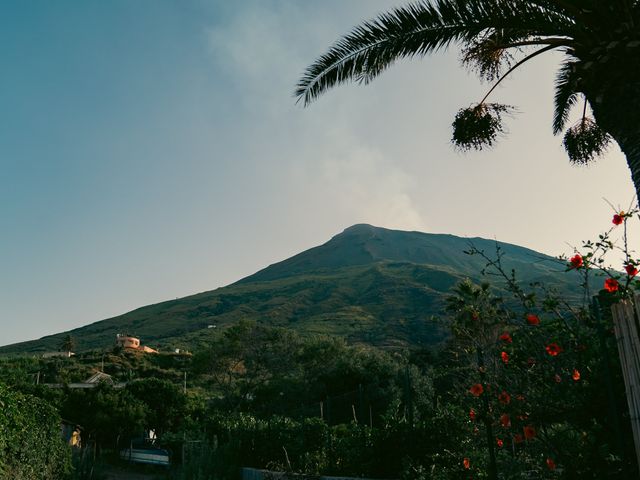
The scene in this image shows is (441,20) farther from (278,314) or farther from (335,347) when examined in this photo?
(278,314)

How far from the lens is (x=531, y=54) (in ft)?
19.6

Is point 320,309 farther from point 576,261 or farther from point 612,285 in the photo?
point 612,285

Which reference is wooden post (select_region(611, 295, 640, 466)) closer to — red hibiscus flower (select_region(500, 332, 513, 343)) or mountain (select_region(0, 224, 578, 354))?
red hibiscus flower (select_region(500, 332, 513, 343))

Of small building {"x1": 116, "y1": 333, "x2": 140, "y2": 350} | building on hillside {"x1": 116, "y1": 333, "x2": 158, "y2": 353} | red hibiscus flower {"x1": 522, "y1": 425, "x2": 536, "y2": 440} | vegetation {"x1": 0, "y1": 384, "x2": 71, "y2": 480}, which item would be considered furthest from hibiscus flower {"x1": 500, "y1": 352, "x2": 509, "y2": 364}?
small building {"x1": 116, "y1": 333, "x2": 140, "y2": 350}

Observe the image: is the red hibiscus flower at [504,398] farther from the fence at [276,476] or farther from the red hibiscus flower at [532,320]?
the fence at [276,476]

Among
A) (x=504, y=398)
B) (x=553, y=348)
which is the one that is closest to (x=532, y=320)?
(x=553, y=348)

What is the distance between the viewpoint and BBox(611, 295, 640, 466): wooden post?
3023mm

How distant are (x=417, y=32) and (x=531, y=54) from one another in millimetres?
1411

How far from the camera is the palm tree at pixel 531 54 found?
502cm

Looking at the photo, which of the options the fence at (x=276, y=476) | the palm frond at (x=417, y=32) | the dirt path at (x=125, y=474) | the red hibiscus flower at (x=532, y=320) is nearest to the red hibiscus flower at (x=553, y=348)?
the red hibiscus flower at (x=532, y=320)

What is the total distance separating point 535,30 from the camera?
589 centimetres

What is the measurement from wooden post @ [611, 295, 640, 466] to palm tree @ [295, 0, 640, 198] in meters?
2.46

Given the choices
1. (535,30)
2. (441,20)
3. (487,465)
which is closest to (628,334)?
(487,465)

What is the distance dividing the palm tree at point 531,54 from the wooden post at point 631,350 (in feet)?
8.07
